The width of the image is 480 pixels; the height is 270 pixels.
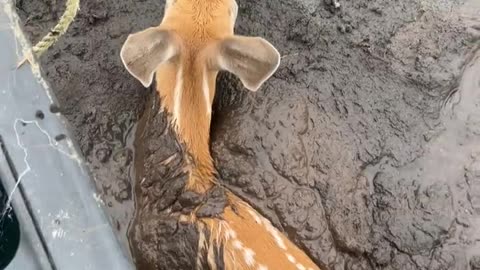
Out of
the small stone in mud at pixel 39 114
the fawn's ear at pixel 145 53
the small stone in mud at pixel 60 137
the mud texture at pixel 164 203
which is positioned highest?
the fawn's ear at pixel 145 53

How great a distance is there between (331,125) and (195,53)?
36.0 inches

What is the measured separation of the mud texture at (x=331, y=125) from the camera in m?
3.73

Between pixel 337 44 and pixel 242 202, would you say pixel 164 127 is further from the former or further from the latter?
pixel 337 44

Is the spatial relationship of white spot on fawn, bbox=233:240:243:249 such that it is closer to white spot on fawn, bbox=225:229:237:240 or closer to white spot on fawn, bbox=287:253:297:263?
white spot on fawn, bbox=225:229:237:240

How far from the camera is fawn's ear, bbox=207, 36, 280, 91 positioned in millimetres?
3248

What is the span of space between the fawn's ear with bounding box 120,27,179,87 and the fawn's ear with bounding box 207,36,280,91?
0.22 m

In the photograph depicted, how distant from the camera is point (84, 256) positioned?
9.77ft

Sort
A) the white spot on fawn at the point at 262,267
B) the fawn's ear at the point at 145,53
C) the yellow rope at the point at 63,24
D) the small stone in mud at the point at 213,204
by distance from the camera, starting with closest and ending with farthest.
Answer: the fawn's ear at the point at 145,53
the white spot on fawn at the point at 262,267
the small stone in mud at the point at 213,204
the yellow rope at the point at 63,24

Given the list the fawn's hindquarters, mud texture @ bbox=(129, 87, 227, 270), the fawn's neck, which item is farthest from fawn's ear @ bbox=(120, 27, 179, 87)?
the fawn's hindquarters

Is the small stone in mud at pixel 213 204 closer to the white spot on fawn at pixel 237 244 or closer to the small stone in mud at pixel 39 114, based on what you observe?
the white spot on fawn at pixel 237 244

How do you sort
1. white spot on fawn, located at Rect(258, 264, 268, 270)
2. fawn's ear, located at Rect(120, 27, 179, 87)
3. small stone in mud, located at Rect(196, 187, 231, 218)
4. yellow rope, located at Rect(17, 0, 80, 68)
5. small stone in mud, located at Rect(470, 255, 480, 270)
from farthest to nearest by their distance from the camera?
yellow rope, located at Rect(17, 0, 80, 68), small stone in mud, located at Rect(470, 255, 480, 270), small stone in mud, located at Rect(196, 187, 231, 218), white spot on fawn, located at Rect(258, 264, 268, 270), fawn's ear, located at Rect(120, 27, 179, 87)

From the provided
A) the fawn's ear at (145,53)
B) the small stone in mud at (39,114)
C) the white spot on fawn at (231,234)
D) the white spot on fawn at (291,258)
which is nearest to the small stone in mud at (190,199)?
the white spot on fawn at (231,234)

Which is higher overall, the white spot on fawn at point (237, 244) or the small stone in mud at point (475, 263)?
the white spot on fawn at point (237, 244)

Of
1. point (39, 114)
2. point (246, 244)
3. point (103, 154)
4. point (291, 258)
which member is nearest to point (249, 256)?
point (246, 244)
